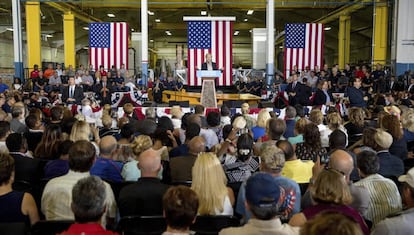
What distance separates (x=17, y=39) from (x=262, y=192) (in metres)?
17.4

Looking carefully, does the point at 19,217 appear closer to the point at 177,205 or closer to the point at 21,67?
the point at 177,205

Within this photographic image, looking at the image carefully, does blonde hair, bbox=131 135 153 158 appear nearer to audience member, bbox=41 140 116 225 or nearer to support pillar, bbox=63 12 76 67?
audience member, bbox=41 140 116 225

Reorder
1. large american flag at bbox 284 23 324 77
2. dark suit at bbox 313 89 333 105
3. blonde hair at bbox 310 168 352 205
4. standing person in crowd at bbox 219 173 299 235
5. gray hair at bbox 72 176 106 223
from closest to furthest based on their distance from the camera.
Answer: standing person in crowd at bbox 219 173 299 235 → gray hair at bbox 72 176 106 223 → blonde hair at bbox 310 168 352 205 → dark suit at bbox 313 89 333 105 → large american flag at bbox 284 23 324 77

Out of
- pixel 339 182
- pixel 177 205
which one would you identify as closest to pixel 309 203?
pixel 339 182

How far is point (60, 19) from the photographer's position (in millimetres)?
30000

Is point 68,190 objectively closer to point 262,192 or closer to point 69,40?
point 262,192

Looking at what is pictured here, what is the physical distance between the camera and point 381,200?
334 cm

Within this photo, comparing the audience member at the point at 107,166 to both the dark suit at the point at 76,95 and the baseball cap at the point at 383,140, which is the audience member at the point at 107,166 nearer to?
the baseball cap at the point at 383,140

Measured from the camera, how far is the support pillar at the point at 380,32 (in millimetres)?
19766

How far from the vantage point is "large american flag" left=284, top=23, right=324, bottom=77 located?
1791 centimetres

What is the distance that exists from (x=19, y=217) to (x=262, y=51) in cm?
1991

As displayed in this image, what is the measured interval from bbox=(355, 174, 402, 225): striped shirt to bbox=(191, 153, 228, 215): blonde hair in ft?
3.29

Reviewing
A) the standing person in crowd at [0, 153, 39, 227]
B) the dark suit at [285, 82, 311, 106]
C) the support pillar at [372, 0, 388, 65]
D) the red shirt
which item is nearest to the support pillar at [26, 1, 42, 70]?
the dark suit at [285, 82, 311, 106]

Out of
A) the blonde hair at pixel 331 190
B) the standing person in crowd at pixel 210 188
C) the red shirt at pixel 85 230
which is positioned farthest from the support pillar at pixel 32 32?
the blonde hair at pixel 331 190
